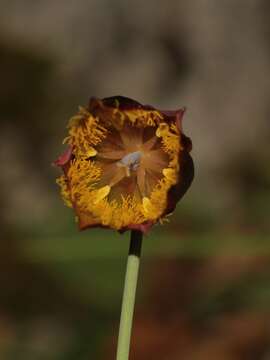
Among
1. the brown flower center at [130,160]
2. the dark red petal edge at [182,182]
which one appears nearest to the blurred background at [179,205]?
the brown flower center at [130,160]

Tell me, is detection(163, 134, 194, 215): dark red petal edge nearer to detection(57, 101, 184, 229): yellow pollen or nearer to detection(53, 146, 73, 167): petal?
detection(57, 101, 184, 229): yellow pollen

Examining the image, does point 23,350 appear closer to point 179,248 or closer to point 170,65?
point 179,248

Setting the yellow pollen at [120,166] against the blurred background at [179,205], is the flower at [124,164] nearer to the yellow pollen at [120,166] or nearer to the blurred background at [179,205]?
the yellow pollen at [120,166]

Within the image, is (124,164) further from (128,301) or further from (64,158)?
(128,301)

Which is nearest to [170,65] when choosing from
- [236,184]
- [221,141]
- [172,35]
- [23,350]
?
[172,35]

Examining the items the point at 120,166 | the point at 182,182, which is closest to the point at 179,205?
the point at 120,166

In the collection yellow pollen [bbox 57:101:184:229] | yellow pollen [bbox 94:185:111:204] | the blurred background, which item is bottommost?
the blurred background

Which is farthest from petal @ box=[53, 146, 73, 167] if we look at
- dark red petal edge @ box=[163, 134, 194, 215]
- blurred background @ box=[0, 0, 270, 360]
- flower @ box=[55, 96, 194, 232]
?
blurred background @ box=[0, 0, 270, 360]
